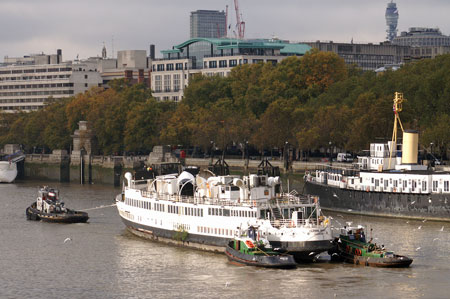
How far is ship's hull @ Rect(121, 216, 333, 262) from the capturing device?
77688 mm

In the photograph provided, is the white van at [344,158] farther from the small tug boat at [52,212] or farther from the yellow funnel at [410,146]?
the small tug boat at [52,212]

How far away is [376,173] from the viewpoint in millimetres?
116750

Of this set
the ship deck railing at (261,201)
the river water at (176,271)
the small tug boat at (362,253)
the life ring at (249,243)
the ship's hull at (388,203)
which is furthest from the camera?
the ship's hull at (388,203)

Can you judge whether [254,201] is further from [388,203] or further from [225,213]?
Result: [388,203]

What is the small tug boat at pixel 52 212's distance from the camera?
356ft

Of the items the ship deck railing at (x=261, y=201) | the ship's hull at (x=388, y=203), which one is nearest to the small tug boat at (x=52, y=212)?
the ship deck railing at (x=261, y=201)

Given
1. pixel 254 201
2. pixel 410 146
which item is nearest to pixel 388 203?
pixel 410 146

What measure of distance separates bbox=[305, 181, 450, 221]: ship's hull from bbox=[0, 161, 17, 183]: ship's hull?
3058 inches

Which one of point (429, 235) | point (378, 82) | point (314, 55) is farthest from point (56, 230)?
point (314, 55)

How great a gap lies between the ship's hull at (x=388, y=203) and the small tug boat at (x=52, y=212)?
29619 mm

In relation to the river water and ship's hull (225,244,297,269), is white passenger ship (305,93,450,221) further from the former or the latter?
ship's hull (225,244,297,269)

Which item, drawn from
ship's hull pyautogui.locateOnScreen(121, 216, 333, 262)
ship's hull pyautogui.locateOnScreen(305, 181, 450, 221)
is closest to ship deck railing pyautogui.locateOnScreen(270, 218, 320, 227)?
ship's hull pyautogui.locateOnScreen(121, 216, 333, 262)

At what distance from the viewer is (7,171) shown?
183 meters

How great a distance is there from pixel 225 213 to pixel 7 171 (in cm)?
10676
